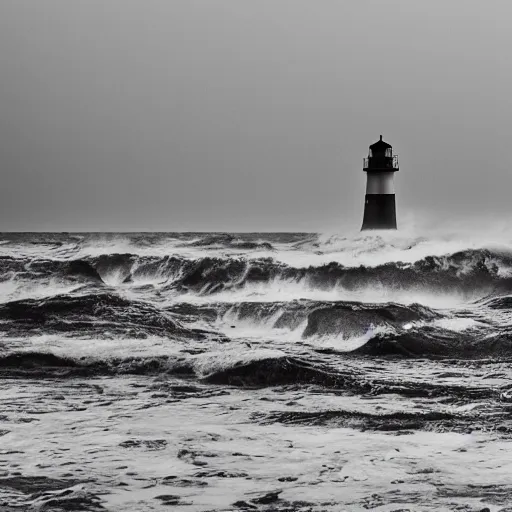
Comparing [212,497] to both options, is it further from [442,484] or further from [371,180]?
[371,180]

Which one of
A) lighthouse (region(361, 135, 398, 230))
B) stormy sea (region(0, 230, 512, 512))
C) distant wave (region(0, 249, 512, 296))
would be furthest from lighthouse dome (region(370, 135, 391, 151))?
stormy sea (region(0, 230, 512, 512))

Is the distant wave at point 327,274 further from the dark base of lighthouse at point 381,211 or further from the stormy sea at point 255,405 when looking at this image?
the dark base of lighthouse at point 381,211

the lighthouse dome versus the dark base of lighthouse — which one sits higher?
the lighthouse dome

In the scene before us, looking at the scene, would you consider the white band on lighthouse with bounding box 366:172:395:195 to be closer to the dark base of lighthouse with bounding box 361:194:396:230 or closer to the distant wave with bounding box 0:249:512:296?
the dark base of lighthouse with bounding box 361:194:396:230

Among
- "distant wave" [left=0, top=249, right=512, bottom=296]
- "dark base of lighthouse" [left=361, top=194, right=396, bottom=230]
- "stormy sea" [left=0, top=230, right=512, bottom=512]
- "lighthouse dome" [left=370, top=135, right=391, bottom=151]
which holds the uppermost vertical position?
"lighthouse dome" [left=370, top=135, right=391, bottom=151]

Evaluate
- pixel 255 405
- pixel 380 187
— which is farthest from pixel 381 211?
pixel 255 405

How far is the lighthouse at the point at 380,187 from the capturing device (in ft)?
74.6

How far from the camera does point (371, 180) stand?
2306 centimetres

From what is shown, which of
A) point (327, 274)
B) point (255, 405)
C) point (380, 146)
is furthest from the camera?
point (380, 146)

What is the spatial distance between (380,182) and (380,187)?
143 mm

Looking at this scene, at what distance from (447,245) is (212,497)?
1506 cm

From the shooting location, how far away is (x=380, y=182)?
23.0m

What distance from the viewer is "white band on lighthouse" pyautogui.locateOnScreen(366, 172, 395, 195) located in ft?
75.3

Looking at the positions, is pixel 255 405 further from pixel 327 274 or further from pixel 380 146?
pixel 380 146
